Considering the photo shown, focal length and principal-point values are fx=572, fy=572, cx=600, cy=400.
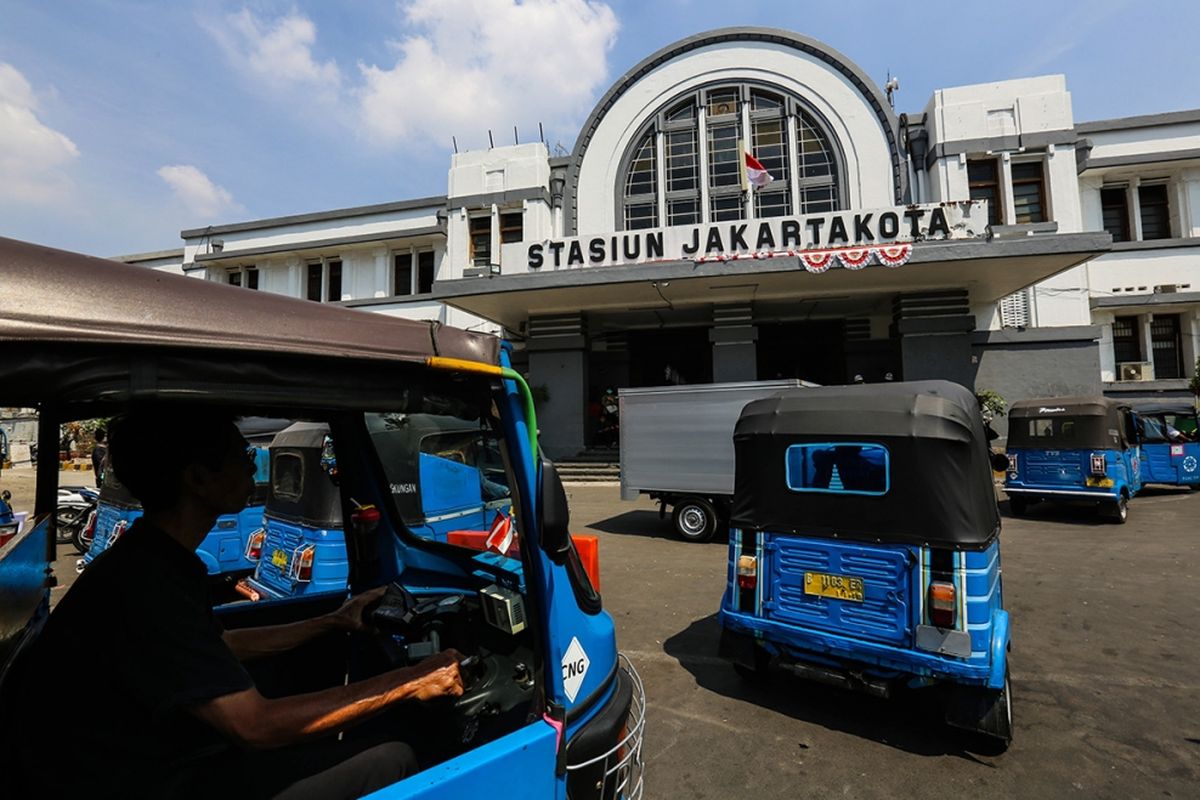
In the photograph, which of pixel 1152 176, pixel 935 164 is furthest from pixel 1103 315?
pixel 935 164

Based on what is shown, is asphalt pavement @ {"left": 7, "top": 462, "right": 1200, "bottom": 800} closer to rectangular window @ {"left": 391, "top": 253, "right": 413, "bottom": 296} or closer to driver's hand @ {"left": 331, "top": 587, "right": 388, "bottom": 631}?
driver's hand @ {"left": 331, "top": 587, "right": 388, "bottom": 631}

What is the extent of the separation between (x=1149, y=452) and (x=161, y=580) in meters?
17.7

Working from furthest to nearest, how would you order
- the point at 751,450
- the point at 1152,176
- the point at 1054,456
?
1. the point at 1152,176
2. the point at 1054,456
3. the point at 751,450

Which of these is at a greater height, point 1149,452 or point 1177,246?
point 1177,246

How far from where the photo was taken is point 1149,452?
42.4 ft

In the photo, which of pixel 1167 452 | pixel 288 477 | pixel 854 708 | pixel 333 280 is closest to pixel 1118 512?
pixel 1167 452

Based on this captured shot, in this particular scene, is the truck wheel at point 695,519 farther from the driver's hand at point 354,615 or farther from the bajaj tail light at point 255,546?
the driver's hand at point 354,615

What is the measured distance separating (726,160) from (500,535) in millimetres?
19922

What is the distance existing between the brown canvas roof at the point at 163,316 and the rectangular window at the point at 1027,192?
70.7ft

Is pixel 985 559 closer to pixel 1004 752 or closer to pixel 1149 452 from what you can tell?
pixel 1004 752

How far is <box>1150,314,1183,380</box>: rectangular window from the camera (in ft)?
62.1

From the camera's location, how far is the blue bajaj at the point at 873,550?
3324mm

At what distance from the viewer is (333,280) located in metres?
25.3

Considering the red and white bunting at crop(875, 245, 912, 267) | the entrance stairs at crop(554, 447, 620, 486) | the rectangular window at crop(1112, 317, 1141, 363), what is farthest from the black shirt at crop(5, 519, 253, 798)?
the rectangular window at crop(1112, 317, 1141, 363)
